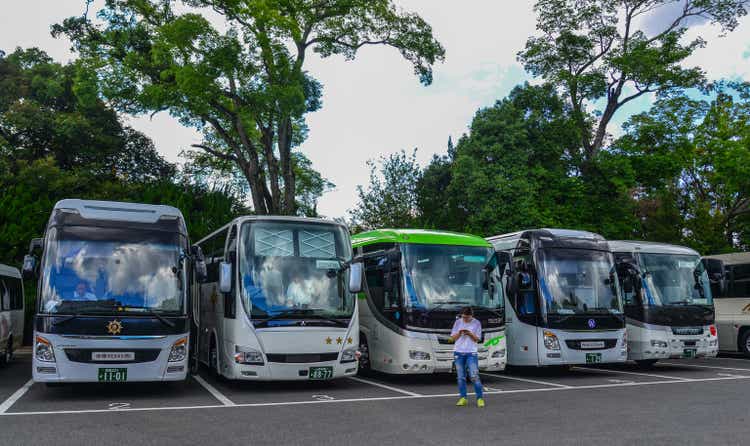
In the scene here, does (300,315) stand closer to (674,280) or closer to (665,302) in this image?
(665,302)

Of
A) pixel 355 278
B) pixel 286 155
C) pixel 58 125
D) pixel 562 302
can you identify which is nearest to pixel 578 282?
pixel 562 302

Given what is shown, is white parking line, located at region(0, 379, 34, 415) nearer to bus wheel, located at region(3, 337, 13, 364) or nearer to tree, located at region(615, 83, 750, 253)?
bus wheel, located at region(3, 337, 13, 364)

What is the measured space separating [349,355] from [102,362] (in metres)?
4.34

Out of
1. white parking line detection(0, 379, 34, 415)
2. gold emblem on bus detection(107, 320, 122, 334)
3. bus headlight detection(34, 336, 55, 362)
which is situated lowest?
white parking line detection(0, 379, 34, 415)

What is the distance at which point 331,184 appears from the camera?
5397 centimetres

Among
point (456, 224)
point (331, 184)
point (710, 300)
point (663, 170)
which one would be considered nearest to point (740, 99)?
point (663, 170)

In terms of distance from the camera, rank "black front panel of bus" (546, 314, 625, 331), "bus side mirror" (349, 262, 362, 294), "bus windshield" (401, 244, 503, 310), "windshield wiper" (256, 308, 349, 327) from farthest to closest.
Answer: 1. "black front panel of bus" (546, 314, 625, 331)
2. "bus windshield" (401, 244, 503, 310)
3. "bus side mirror" (349, 262, 362, 294)
4. "windshield wiper" (256, 308, 349, 327)

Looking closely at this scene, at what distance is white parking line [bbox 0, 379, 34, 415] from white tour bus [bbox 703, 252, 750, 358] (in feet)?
59.2

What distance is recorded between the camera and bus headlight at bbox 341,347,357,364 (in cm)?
1277

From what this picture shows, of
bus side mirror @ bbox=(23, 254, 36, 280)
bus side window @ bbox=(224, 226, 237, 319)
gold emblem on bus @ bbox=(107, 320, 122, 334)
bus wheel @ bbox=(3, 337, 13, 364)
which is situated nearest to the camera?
gold emblem on bus @ bbox=(107, 320, 122, 334)

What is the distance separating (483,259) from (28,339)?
61.7 feet

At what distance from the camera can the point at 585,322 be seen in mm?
15250

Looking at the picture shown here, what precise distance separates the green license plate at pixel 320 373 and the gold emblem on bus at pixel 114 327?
11.1 ft

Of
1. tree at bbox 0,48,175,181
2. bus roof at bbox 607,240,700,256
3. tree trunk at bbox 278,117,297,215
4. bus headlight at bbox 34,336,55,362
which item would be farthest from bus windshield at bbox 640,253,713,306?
tree at bbox 0,48,175,181
